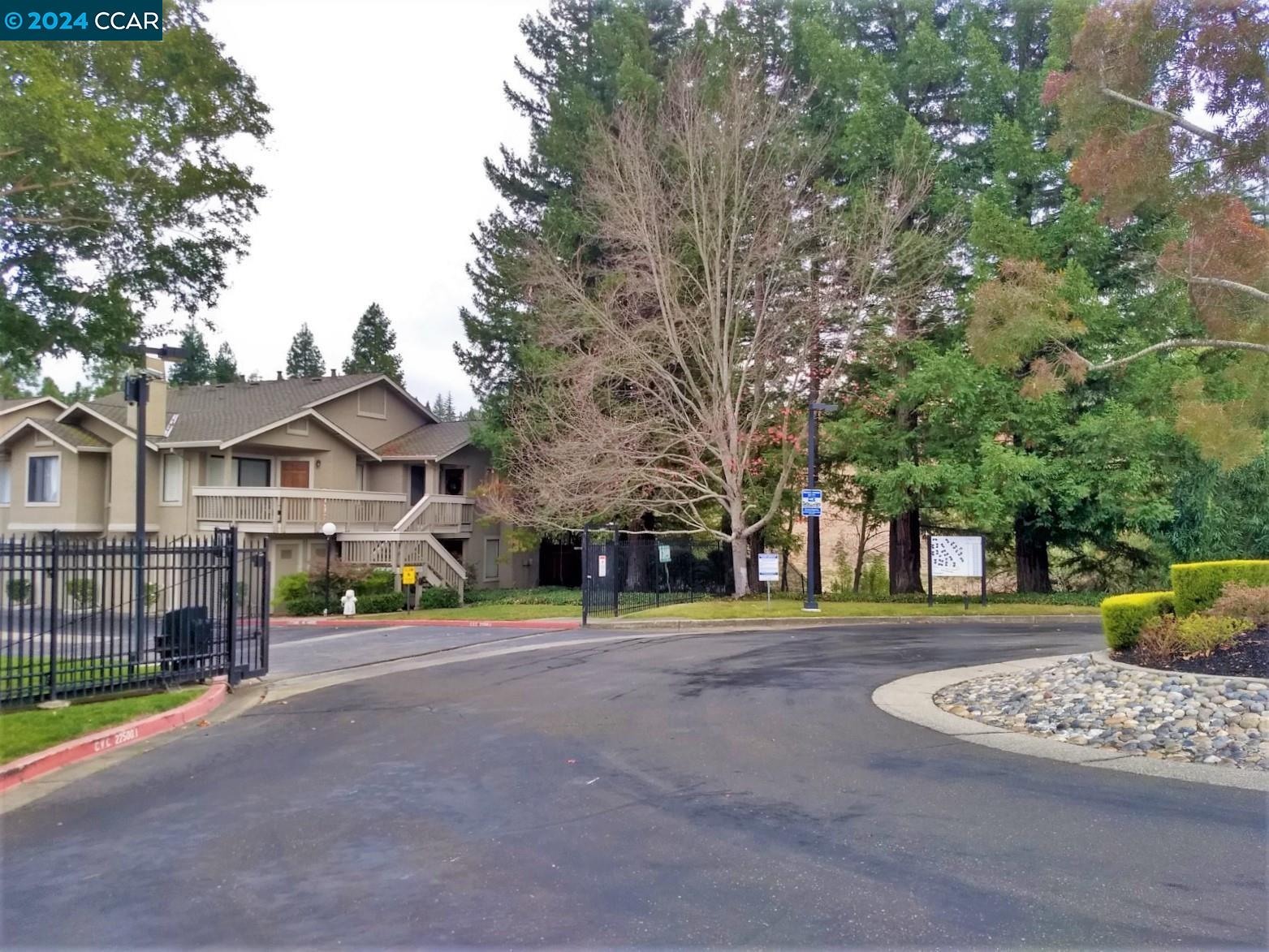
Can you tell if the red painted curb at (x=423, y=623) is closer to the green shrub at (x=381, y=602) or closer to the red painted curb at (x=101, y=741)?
the green shrub at (x=381, y=602)

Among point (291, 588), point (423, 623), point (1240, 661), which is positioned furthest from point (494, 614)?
point (1240, 661)

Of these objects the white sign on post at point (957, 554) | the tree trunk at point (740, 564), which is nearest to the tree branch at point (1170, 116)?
the white sign on post at point (957, 554)

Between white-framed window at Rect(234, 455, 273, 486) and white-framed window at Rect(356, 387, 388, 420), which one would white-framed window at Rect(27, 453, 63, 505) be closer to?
white-framed window at Rect(234, 455, 273, 486)

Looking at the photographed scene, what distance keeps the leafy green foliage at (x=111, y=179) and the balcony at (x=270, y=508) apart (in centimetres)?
1444

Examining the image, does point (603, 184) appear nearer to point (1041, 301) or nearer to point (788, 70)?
point (788, 70)

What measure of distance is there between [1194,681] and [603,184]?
2229cm

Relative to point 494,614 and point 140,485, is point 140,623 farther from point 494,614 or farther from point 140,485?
point 494,614

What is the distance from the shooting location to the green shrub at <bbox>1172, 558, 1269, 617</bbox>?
10.9m

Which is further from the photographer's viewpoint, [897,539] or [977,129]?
[897,539]

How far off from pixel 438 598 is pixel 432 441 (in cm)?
837

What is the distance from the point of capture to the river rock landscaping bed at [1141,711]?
8180mm

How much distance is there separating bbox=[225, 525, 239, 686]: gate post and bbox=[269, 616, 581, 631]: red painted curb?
389 inches

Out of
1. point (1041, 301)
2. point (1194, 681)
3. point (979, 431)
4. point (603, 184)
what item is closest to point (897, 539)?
point (979, 431)

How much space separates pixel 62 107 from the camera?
38.7 ft
